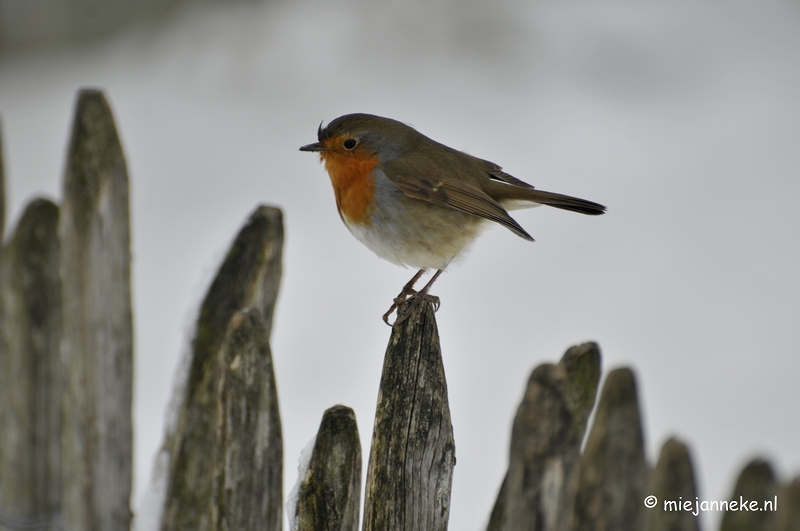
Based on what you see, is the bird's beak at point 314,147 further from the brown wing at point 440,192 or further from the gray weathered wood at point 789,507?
the gray weathered wood at point 789,507

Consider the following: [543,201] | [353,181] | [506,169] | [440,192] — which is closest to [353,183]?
[353,181]

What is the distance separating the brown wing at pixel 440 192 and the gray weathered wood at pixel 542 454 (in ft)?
3.01

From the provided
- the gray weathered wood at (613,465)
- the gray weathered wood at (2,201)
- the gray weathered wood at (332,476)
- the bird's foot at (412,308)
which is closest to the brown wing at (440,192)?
the bird's foot at (412,308)

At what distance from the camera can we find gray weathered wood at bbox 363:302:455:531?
2041 millimetres

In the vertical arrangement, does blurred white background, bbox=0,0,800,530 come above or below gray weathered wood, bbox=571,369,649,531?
above

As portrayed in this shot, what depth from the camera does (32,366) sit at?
2680mm

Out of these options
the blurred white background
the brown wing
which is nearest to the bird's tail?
the brown wing

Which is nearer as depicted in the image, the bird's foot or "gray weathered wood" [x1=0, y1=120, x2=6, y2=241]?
the bird's foot

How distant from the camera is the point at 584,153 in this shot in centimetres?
744

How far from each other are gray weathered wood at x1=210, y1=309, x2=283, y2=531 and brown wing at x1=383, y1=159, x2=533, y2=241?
971 millimetres

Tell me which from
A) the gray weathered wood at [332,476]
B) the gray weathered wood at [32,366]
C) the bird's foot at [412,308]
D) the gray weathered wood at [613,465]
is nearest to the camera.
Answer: the gray weathered wood at [332,476]

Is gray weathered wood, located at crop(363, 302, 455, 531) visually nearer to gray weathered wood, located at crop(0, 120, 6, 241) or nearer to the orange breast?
the orange breast

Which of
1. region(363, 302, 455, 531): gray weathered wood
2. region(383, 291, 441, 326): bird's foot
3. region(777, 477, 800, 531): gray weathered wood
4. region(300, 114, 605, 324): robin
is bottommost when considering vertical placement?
region(777, 477, 800, 531): gray weathered wood

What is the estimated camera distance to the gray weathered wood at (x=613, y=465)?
230cm
